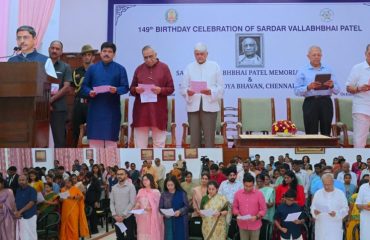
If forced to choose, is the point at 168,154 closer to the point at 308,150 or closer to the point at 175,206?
the point at 175,206

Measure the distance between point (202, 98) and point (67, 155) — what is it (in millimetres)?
1534

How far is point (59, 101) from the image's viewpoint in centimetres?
577

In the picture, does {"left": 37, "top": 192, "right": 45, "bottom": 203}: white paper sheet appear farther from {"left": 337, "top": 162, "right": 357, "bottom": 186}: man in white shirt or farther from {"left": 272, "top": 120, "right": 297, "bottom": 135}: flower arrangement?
{"left": 337, "top": 162, "right": 357, "bottom": 186}: man in white shirt

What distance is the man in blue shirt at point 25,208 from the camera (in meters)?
5.82

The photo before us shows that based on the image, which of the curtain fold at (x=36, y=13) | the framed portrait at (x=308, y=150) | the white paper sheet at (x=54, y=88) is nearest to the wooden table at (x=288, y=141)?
the framed portrait at (x=308, y=150)

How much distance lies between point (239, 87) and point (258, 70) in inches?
16.6

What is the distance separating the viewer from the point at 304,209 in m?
5.65

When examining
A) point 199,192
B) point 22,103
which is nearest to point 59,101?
point 22,103

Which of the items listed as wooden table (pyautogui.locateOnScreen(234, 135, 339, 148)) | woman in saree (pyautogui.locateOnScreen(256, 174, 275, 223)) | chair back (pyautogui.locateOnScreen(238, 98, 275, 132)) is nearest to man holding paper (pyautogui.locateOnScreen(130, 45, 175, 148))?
wooden table (pyautogui.locateOnScreen(234, 135, 339, 148))

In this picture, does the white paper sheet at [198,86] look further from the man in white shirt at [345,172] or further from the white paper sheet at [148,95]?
the man in white shirt at [345,172]

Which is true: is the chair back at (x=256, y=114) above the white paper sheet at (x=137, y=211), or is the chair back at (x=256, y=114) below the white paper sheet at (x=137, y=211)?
above

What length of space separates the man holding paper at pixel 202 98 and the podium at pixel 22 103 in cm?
153

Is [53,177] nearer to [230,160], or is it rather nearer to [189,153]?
[189,153]

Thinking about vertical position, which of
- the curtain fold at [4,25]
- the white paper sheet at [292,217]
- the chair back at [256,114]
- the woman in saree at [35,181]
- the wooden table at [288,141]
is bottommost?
the white paper sheet at [292,217]
